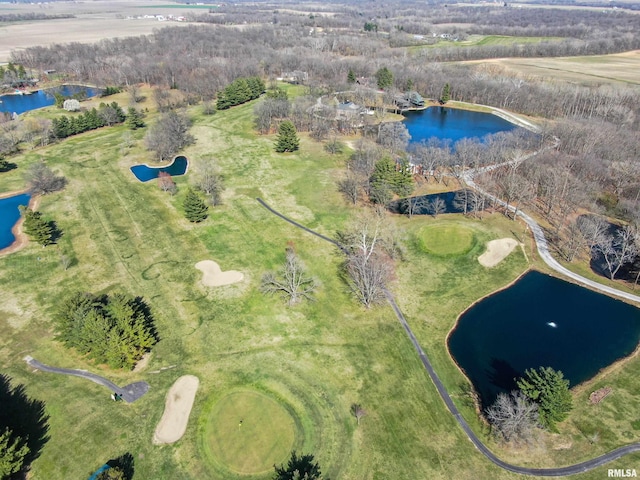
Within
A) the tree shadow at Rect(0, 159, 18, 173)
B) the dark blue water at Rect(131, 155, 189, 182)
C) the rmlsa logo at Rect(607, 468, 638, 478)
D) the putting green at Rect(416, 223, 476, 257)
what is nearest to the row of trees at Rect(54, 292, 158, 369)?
the putting green at Rect(416, 223, 476, 257)

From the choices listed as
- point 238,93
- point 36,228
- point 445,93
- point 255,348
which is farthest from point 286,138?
point 445,93

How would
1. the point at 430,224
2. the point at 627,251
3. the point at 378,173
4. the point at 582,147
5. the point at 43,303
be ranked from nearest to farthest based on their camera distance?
the point at 43,303 → the point at 627,251 → the point at 430,224 → the point at 378,173 → the point at 582,147

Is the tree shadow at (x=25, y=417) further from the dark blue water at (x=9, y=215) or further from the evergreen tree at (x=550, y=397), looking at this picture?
the evergreen tree at (x=550, y=397)

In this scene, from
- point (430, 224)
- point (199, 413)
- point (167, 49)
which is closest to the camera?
point (199, 413)

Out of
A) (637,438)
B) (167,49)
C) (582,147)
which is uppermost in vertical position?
(167,49)

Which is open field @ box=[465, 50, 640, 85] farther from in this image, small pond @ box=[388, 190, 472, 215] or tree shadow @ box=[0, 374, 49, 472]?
tree shadow @ box=[0, 374, 49, 472]

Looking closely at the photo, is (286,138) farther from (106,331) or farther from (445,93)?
(445,93)

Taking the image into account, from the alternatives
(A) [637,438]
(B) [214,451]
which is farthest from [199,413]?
(A) [637,438]

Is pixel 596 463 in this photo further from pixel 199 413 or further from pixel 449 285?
pixel 199 413
